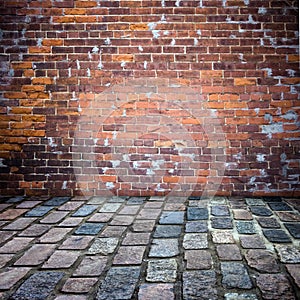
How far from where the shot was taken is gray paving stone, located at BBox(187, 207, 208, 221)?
8.58 feet

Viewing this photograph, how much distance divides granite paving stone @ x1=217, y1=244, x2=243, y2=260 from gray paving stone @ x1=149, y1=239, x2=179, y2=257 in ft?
0.89

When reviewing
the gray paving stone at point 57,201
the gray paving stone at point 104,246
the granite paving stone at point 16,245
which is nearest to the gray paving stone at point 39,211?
the gray paving stone at point 57,201

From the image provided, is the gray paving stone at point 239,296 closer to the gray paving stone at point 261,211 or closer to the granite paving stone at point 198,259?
the granite paving stone at point 198,259

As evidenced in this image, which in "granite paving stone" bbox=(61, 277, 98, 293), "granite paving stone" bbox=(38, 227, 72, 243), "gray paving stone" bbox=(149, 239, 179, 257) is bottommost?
"gray paving stone" bbox=(149, 239, 179, 257)

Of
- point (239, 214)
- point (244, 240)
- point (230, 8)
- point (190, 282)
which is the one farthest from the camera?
point (230, 8)

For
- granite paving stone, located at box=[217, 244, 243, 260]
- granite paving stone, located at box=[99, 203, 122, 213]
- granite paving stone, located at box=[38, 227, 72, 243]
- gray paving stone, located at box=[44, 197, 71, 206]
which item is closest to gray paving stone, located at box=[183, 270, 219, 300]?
granite paving stone, located at box=[217, 244, 243, 260]

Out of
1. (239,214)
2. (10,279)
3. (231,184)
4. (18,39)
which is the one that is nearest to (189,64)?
(231,184)

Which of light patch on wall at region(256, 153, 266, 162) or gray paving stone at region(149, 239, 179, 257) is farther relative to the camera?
light patch on wall at region(256, 153, 266, 162)

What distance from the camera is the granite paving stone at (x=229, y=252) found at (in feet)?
6.09

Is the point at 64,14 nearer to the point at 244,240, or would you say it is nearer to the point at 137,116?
the point at 137,116

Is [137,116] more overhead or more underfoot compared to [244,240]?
more overhead

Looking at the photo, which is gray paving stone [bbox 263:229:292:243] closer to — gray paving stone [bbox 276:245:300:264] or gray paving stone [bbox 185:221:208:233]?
gray paving stone [bbox 276:245:300:264]

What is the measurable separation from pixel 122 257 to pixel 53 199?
67.0 inches

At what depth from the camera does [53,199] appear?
3336mm
